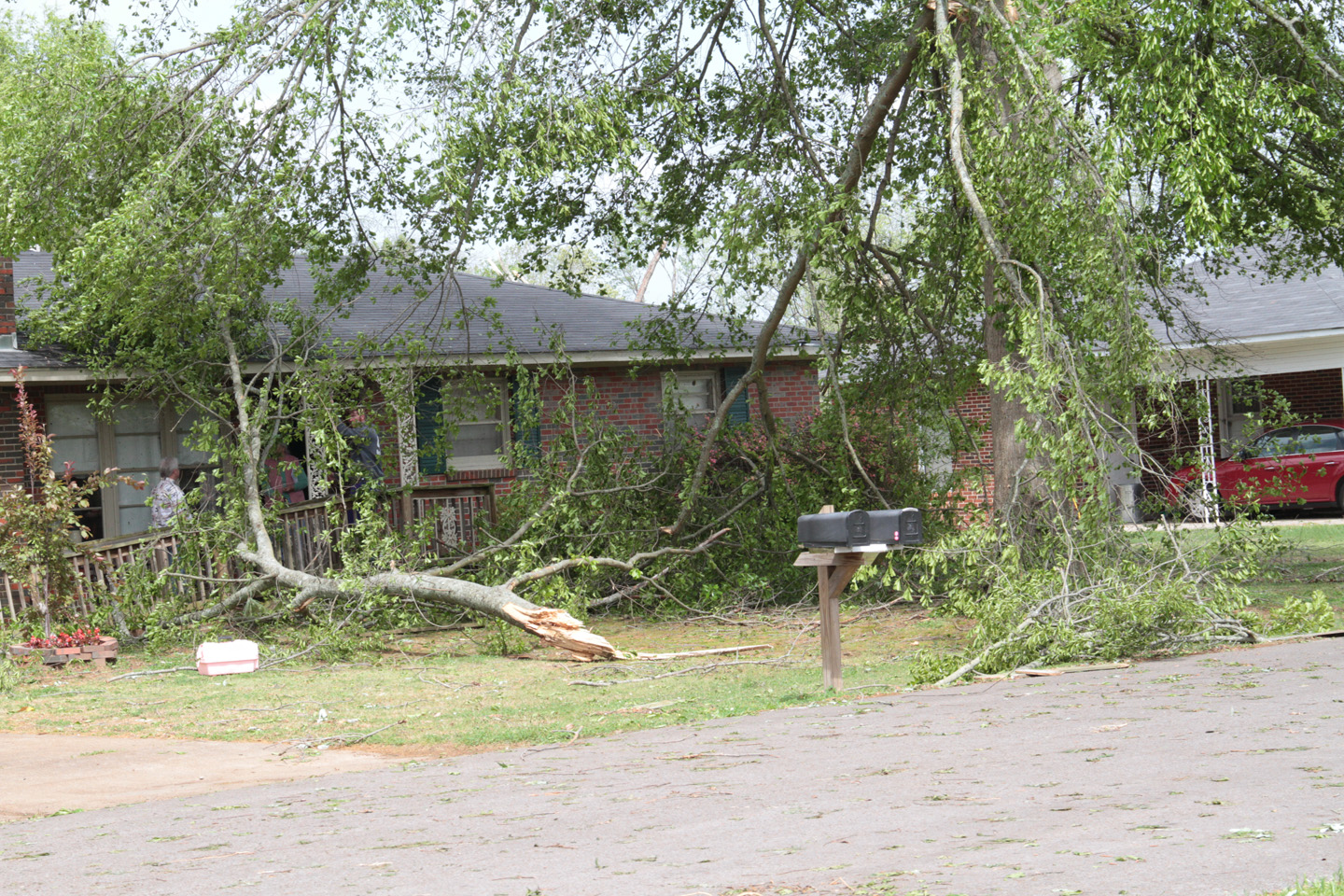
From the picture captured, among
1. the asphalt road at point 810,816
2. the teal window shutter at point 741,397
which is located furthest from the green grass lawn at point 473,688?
the teal window shutter at point 741,397

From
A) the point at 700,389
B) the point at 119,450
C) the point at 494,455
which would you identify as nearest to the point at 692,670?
the point at 119,450

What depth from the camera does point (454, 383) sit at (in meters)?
18.2

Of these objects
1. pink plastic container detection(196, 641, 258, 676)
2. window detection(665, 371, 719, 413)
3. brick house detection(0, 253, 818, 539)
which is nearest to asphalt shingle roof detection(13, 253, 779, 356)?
brick house detection(0, 253, 818, 539)

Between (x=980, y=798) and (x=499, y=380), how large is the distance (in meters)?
14.3

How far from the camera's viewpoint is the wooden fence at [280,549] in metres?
12.6

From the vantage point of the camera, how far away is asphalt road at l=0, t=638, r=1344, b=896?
4.11 m

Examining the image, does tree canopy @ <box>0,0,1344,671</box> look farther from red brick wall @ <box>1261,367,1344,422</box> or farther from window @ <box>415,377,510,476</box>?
red brick wall @ <box>1261,367,1344,422</box>

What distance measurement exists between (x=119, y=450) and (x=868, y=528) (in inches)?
431

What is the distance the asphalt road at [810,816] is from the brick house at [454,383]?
7.89 m

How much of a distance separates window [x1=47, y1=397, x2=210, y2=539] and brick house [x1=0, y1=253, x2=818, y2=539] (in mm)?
16

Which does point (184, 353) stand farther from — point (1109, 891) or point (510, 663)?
point (1109, 891)

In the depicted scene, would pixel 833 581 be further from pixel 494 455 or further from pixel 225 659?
pixel 494 455

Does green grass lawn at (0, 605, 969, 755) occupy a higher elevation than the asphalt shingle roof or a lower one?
lower

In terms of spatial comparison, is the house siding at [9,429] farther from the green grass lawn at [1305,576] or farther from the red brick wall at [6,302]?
the green grass lawn at [1305,576]
